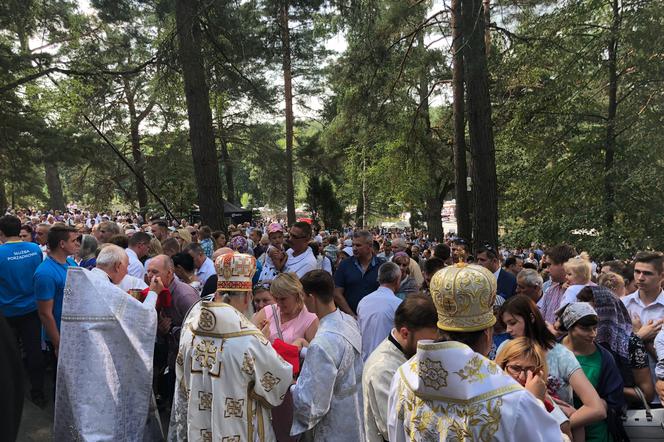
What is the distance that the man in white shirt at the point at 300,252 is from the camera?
6.45 meters

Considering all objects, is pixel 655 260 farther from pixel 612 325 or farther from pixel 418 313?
pixel 418 313

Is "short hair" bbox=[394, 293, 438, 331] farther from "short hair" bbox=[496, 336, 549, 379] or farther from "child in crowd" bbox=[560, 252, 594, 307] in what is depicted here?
"child in crowd" bbox=[560, 252, 594, 307]

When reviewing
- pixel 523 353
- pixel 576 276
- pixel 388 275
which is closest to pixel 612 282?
pixel 576 276

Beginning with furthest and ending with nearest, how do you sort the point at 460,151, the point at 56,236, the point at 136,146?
the point at 136,146 → the point at 460,151 → the point at 56,236

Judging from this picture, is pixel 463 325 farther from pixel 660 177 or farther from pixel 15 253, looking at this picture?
pixel 660 177

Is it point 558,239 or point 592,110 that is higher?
point 592,110

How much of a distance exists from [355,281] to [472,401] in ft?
15.1

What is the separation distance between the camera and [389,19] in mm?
11938

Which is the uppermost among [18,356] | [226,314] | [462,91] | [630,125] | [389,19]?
[389,19]

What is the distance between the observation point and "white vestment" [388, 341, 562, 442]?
1.83 meters

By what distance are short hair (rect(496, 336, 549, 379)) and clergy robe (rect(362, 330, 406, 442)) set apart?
542 millimetres

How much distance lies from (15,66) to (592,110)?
640 inches

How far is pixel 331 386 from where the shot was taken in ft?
10.2

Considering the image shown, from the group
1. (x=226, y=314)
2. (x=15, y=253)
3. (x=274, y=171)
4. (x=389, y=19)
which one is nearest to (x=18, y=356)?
(x=226, y=314)
